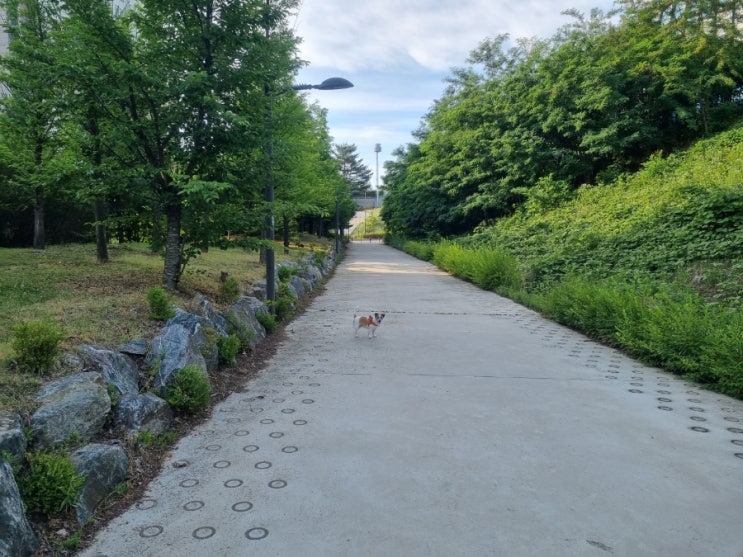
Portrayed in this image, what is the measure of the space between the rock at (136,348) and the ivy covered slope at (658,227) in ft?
22.6

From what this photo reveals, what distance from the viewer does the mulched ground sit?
7.07ft

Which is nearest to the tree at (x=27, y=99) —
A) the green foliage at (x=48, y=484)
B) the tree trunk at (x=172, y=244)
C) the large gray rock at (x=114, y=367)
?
the tree trunk at (x=172, y=244)

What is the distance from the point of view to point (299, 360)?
5.59 metres

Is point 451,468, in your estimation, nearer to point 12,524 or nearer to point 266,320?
point 12,524

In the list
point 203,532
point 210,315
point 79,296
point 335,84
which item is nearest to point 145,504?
point 203,532

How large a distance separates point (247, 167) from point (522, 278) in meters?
7.44

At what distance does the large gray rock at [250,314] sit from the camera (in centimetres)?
575

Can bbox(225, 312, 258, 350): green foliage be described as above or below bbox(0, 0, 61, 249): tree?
below

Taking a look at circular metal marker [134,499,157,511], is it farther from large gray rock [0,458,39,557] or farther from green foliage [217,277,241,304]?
green foliage [217,277,241,304]

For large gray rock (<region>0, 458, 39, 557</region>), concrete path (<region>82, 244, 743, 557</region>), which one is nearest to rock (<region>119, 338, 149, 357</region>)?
concrete path (<region>82, 244, 743, 557</region>)

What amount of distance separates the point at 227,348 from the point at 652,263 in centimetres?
762

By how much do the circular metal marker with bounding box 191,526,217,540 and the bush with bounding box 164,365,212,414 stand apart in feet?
4.73

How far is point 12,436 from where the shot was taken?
7.41 feet

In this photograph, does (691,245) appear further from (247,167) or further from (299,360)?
(247,167)
